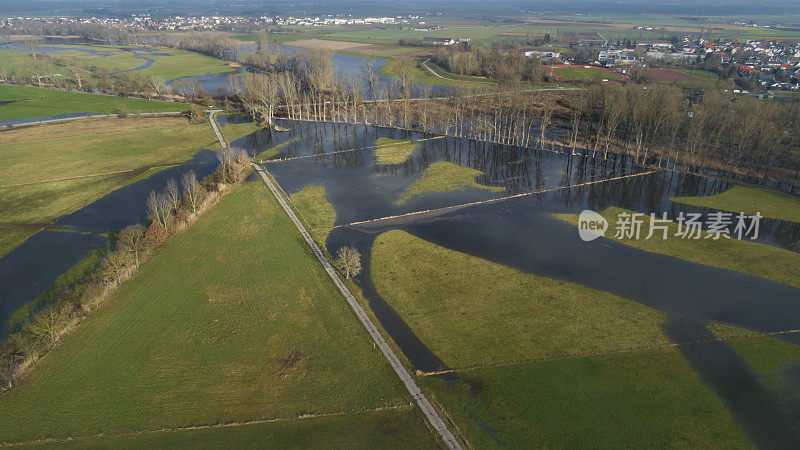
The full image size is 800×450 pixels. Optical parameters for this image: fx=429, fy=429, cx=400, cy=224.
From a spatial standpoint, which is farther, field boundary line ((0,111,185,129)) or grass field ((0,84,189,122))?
grass field ((0,84,189,122))

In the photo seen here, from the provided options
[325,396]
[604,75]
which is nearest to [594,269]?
[325,396]

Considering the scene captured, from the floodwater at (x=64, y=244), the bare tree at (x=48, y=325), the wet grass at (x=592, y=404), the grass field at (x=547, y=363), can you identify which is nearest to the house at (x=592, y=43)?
the grass field at (x=547, y=363)

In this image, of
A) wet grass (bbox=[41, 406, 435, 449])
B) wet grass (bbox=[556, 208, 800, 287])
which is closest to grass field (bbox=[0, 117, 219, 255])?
wet grass (bbox=[41, 406, 435, 449])

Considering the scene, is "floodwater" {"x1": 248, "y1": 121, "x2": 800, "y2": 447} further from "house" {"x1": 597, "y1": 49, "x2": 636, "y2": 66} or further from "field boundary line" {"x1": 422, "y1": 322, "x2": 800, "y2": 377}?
"house" {"x1": 597, "y1": 49, "x2": 636, "y2": 66}

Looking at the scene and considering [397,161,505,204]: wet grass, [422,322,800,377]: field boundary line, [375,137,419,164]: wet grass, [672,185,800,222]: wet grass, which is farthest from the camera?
[375,137,419,164]: wet grass

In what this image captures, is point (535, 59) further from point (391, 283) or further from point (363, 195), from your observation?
point (391, 283)

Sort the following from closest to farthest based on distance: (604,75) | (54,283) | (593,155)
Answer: (54,283)
(593,155)
(604,75)

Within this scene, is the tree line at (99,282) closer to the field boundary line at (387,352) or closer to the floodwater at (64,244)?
the floodwater at (64,244)
